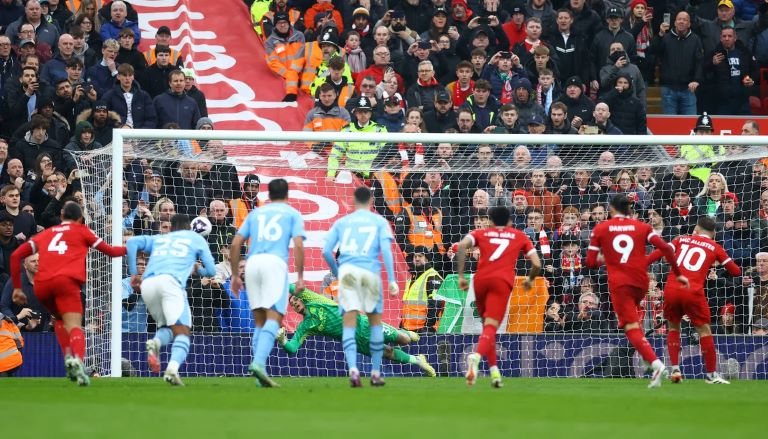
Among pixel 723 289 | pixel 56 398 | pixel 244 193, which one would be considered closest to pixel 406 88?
pixel 244 193

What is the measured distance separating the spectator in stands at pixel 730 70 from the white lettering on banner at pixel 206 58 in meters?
7.48

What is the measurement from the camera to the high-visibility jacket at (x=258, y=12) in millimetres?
24941

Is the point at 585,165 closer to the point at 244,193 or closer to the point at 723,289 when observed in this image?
the point at 723,289

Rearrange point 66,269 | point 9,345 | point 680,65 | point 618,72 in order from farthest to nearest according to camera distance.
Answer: point 680,65
point 618,72
point 9,345
point 66,269

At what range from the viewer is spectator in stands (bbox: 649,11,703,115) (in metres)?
24.4

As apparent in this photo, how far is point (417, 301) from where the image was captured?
19.3m

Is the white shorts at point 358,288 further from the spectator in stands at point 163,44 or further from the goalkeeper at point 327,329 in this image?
the spectator in stands at point 163,44

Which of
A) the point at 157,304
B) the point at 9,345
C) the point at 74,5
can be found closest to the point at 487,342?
the point at 157,304

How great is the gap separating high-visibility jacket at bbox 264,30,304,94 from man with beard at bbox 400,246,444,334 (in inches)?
219

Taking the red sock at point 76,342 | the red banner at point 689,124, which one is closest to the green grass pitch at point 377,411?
the red sock at point 76,342

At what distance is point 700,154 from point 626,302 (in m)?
5.14

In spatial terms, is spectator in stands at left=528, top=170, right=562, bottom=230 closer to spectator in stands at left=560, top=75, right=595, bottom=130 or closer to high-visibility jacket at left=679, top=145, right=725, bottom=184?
high-visibility jacket at left=679, top=145, right=725, bottom=184

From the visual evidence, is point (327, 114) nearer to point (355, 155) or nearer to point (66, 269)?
point (355, 155)

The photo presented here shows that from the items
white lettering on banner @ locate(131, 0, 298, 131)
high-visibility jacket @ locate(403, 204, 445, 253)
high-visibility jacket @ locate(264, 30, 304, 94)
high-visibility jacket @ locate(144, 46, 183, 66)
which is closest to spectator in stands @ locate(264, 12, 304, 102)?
high-visibility jacket @ locate(264, 30, 304, 94)
